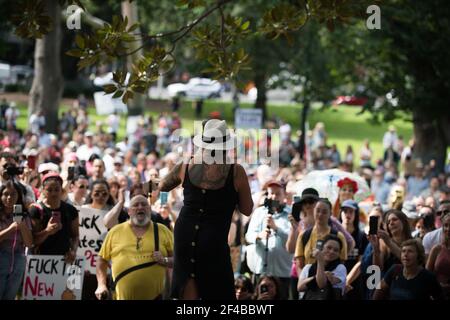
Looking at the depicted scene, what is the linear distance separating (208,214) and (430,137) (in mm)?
21514

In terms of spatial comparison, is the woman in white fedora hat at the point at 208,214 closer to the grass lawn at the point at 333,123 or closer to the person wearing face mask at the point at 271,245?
the person wearing face mask at the point at 271,245

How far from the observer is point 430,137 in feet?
93.5

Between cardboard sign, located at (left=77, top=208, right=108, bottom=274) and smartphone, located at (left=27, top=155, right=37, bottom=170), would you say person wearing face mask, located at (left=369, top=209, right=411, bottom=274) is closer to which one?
cardboard sign, located at (left=77, top=208, right=108, bottom=274)

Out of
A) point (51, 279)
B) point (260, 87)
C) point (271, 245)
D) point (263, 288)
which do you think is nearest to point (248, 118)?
point (271, 245)

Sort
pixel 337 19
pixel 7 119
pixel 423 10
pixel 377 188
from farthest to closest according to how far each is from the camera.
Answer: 1. pixel 7 119
2. pixel 423 10
3. pixel 377 188
4. pixel 337 19

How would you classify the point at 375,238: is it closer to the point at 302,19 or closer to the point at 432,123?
the point at 302,19

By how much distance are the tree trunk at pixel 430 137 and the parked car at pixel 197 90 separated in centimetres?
3061

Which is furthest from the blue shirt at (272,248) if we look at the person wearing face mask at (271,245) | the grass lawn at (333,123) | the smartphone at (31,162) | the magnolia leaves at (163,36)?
the grass lawn at (333,123)

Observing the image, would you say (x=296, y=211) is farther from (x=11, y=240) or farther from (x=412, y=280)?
(x=11, y=240)

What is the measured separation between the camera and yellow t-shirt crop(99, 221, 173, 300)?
9.57 meters

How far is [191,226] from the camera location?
7648 millimetres

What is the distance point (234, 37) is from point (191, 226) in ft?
9.16
